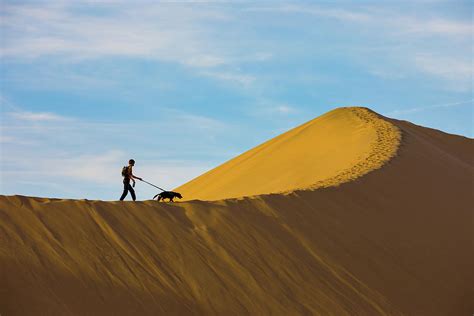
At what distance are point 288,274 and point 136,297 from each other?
11.7 ft

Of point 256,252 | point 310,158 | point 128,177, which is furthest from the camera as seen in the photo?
point 310,158

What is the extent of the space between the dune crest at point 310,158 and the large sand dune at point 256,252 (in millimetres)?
1355

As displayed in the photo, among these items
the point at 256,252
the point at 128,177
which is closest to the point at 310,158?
the point at 128,177

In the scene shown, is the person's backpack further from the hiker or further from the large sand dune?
the large sand dune

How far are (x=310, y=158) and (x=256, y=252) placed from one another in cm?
1222

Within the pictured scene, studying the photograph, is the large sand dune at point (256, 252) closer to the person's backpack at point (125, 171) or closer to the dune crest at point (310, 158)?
the dune crest at point (310, 158)

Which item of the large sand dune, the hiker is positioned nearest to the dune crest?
the large sand dune

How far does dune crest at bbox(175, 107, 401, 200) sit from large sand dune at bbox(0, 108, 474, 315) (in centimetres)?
136

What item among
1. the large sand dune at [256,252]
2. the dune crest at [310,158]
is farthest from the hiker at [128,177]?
the dune crest at [310,158]

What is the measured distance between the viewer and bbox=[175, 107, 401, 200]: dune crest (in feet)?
83.5

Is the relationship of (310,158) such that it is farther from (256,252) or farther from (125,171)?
(256,252)

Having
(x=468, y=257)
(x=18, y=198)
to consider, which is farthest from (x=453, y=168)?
(x=18, y=198)

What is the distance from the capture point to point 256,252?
1655 cm

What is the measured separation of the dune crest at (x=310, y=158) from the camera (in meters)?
25.5
